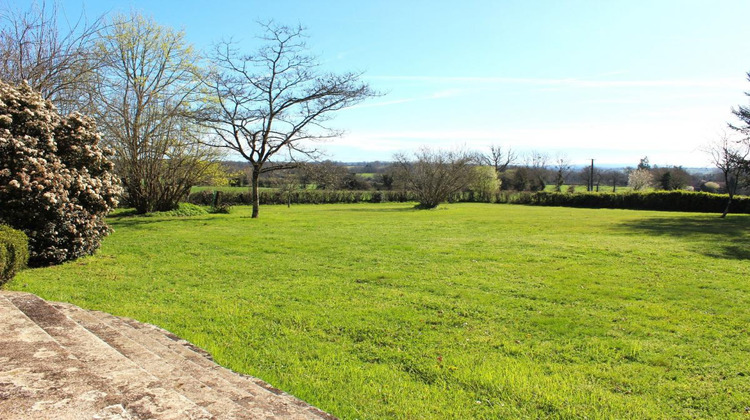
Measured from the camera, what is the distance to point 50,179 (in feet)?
27.1

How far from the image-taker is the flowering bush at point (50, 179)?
7.77m

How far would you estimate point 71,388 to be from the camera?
6.48ft

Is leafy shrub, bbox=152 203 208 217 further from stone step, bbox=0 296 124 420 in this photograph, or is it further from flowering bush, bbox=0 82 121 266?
stone step, bbox=0 296 124 420

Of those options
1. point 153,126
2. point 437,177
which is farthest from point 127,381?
point 437,177

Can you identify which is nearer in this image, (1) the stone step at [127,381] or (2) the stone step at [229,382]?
(1) the stone step at [127,381]

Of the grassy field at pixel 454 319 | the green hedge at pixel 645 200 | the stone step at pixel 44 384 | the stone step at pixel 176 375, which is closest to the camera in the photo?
the stone step at pixel 44 384

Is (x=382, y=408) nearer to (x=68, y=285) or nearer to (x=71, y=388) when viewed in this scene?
(x=71, y=388)

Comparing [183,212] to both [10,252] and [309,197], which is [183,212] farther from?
[309,197]

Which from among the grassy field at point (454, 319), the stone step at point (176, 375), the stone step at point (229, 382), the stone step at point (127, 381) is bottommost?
the grassy field at point (454, 319)

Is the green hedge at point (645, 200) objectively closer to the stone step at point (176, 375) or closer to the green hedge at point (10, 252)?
the stone step at point (176, 375)

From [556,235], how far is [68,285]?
14.4 m

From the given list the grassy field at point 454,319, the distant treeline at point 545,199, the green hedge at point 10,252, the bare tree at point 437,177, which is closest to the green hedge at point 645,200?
the distant treeline at point 545,199

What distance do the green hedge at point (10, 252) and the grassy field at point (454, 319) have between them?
0.50 meters

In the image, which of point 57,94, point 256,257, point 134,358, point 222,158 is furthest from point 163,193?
point 134,358
